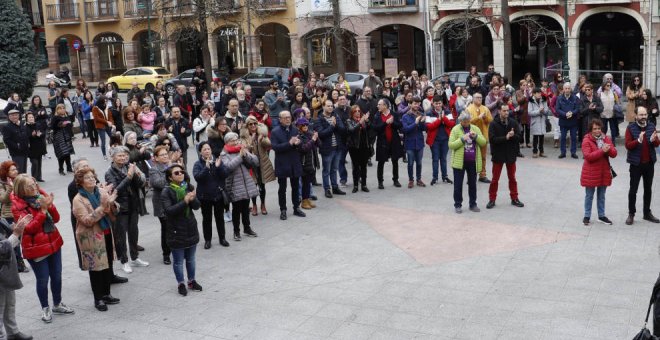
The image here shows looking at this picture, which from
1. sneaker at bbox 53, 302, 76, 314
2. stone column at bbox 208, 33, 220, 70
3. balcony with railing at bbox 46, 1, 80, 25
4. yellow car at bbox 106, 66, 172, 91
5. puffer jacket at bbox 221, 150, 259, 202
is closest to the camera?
sneaker at bbox 53, 302, 76, 314

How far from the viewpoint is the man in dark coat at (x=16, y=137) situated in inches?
627

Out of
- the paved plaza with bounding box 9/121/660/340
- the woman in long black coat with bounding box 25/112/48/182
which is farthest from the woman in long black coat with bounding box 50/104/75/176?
the paved plaza with bounding box 9/121/660/340

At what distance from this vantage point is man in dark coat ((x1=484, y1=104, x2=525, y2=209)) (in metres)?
13.3

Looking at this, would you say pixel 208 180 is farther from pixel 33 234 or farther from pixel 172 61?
pixel 172 61

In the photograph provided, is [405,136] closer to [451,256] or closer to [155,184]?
[451,256]

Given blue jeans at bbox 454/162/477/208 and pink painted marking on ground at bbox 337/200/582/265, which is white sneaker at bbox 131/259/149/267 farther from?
blue jeans at bbox 454/162/477/208

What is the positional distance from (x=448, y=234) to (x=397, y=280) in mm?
2244

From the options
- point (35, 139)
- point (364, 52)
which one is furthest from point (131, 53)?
point (35, 139)

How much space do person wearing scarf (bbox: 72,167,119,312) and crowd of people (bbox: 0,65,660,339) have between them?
0.05 feet

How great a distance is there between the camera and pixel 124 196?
403 inches

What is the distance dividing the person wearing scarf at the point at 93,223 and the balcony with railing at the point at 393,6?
1183 inches

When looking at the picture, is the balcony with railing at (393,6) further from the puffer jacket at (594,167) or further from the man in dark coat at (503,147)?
the puffer jacket at (594,167)

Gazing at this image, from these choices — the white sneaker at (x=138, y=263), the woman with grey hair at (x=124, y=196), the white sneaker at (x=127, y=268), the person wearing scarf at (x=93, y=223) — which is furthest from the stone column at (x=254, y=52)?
the person wearing scarf at (x=93, y=223)

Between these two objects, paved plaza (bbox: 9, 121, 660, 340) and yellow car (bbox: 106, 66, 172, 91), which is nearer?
paved plaza (bbox: 9, 121, 660, 340)
